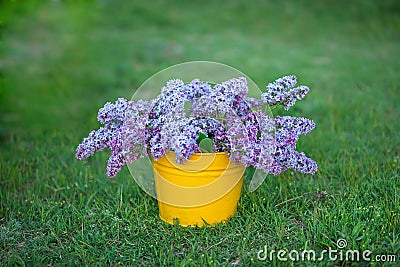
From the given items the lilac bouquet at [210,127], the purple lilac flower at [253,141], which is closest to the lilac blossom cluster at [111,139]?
the lilac bouquet at [210,127]

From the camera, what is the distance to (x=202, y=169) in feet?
7.48

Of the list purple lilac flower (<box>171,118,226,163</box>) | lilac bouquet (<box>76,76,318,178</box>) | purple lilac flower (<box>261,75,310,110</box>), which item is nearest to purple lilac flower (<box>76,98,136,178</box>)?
lilac bouquet (<box>76,76,318,178</box>)

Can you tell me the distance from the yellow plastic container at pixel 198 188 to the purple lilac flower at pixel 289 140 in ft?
0.63

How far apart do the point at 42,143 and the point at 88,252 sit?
151cm

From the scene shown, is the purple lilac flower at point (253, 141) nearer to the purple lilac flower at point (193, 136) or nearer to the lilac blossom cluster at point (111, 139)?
the purple lilac flower at point (193, 136)

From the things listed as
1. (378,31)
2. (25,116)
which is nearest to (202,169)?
(25,116)

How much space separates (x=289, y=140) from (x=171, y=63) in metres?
3.47

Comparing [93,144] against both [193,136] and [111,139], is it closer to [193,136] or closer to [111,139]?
[111,139]

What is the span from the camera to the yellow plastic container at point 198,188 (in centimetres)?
228

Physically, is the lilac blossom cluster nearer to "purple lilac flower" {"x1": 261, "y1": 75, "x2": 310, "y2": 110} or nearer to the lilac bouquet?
the lilac bouquet

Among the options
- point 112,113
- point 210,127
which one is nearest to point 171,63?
point 112,113

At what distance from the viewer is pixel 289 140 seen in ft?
7.75

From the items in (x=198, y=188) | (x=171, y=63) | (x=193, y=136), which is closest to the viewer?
(x=193, y=136)

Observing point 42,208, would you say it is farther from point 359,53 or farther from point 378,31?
point 378,31
